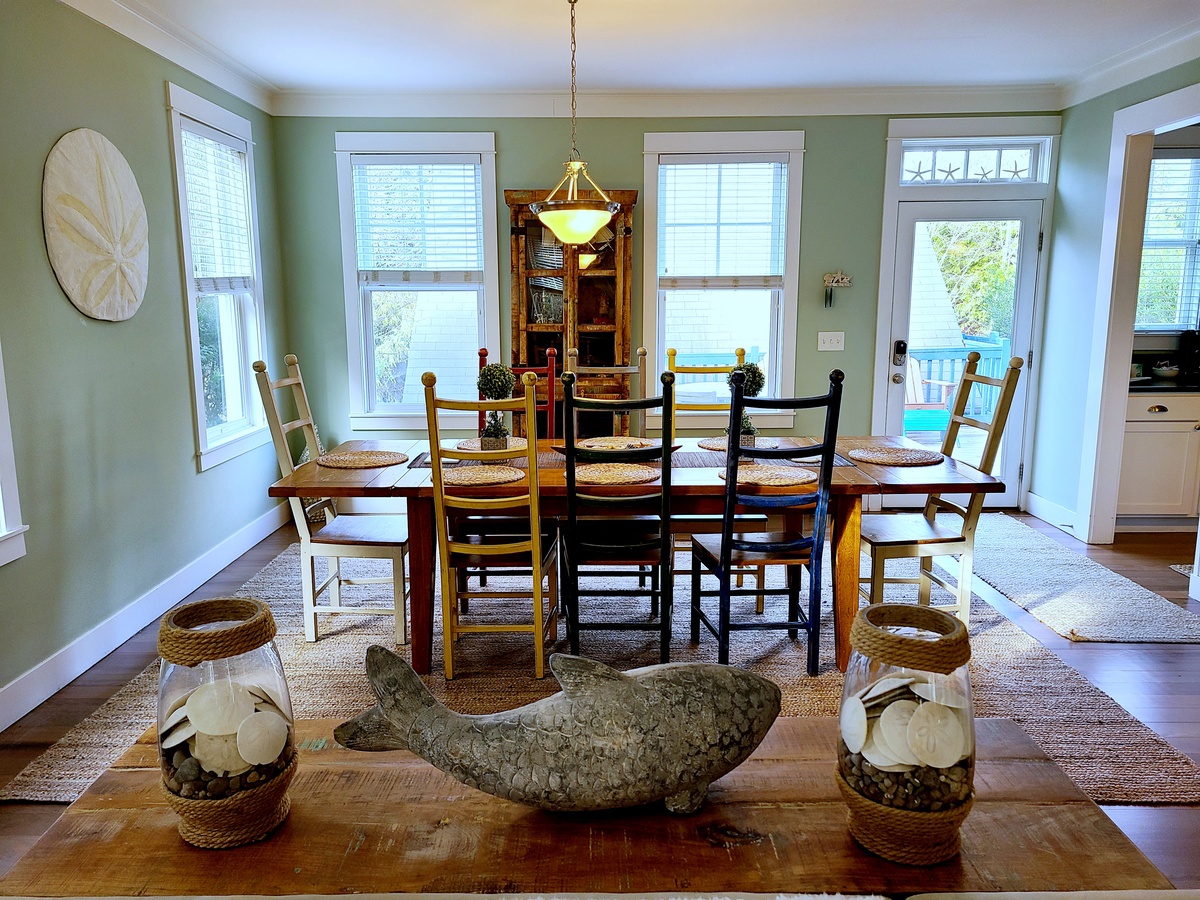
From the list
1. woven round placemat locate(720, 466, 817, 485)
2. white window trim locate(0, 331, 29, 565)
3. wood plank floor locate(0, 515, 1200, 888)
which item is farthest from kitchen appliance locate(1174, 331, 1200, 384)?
white window trim locate(0, 331, 29, 565)

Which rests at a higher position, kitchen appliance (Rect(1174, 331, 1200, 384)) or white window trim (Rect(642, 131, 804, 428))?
white window trim (Rect(642, 131, 804, 428))

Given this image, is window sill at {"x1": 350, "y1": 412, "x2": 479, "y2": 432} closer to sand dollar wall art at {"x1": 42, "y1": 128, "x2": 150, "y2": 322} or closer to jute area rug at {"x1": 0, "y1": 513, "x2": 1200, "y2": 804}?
jute area rug at {"x1": 0, "y1": 513, "x2": 1200, "y2": 804}

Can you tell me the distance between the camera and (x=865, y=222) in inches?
206

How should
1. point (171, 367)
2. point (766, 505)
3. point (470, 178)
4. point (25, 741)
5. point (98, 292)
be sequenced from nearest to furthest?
point (25, 741) → point (766, 505) → point (98, 292) → point (171, 367) → point (470, 178)

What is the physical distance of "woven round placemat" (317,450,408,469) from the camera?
127 inches

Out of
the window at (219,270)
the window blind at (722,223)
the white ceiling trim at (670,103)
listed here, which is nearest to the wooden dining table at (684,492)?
the window at (219,270)

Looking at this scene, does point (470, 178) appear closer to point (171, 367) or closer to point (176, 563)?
point (171, 367)

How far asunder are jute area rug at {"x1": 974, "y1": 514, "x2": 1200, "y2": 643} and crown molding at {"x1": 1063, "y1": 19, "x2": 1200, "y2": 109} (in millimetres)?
2520

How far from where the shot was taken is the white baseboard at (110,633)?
110 inches

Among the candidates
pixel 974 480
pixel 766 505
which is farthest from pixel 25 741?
pixel 974 480

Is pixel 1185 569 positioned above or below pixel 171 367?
below

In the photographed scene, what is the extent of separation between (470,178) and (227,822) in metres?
4.68

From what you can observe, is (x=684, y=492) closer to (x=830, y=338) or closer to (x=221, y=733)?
(x=221, y=733)

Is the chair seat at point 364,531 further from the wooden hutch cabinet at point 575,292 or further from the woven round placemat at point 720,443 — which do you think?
the wooden hutch cabinet at point 575,292
